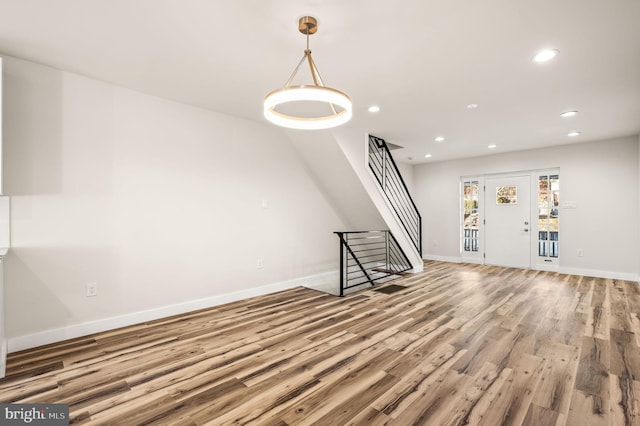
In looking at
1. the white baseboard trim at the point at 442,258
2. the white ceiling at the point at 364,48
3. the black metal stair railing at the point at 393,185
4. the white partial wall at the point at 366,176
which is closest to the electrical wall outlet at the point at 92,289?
the white ceiling at the point at 364,48

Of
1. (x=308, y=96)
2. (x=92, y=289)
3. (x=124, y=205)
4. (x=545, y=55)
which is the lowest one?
(x=92, y=289)

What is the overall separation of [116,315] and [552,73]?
203 inches

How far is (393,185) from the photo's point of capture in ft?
22.1

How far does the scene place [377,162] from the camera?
5.77 metres

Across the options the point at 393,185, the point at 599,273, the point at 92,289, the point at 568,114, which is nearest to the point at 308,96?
the point at 92,289

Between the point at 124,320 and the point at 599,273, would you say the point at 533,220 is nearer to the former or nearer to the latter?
the point at 599,273

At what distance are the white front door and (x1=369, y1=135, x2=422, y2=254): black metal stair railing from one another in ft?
5.60

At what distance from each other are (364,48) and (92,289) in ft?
11.6

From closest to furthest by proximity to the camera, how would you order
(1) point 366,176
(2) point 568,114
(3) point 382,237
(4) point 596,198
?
(2) point 568,114 → (1) point 366,176 → (4) point 596,198 → (3) point 382,237

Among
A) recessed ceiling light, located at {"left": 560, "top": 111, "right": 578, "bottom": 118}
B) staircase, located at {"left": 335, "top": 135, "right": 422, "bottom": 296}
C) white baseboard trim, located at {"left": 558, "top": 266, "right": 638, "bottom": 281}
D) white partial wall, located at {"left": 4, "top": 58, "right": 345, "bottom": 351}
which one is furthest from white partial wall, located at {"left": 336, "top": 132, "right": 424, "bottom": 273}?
white baseboard trim, located at {"left": 558, "top": 266, "right": 638, "bottom": 281}

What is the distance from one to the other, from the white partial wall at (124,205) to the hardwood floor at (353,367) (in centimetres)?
37

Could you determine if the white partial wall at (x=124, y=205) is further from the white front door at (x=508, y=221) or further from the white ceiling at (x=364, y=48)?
the white front door at (x=508, y=221)

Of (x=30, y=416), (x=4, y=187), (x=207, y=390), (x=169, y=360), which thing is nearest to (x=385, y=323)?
(x=207, y=390)

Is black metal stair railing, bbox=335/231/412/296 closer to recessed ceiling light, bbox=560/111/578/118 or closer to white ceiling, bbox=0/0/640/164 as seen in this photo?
white ceiling, bbox=0/0/640/164
